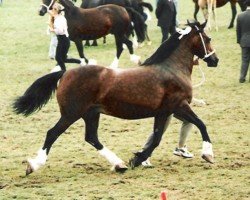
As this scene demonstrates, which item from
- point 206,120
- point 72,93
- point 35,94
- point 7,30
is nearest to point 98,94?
point 72,93

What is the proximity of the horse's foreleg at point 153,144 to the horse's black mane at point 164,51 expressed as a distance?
0.73 metres

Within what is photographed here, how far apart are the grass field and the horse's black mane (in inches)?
54.3

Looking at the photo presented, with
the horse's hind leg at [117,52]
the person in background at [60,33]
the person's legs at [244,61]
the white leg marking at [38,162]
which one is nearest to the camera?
the white leg marking at [38,162]

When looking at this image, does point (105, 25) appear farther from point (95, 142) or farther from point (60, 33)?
point (95, 142)

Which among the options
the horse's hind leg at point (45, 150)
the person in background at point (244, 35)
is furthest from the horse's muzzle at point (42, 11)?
the horse's hind leg at point (45, 150)

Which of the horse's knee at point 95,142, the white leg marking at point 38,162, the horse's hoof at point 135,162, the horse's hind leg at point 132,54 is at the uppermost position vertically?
the horse's knee at point 95,142

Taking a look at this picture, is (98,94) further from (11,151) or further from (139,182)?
(11,151)

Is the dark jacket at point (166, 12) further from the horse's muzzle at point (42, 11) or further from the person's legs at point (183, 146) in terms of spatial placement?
the person's legs at point (183, 146)

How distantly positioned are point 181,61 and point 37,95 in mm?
1938

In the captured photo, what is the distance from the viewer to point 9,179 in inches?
316

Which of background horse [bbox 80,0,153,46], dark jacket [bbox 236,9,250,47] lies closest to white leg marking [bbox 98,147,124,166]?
dark jacket [bbox 236,9,250,47]

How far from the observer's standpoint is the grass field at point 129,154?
7.51 m

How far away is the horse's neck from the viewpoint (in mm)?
8508

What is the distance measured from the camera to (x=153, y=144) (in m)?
8.40
